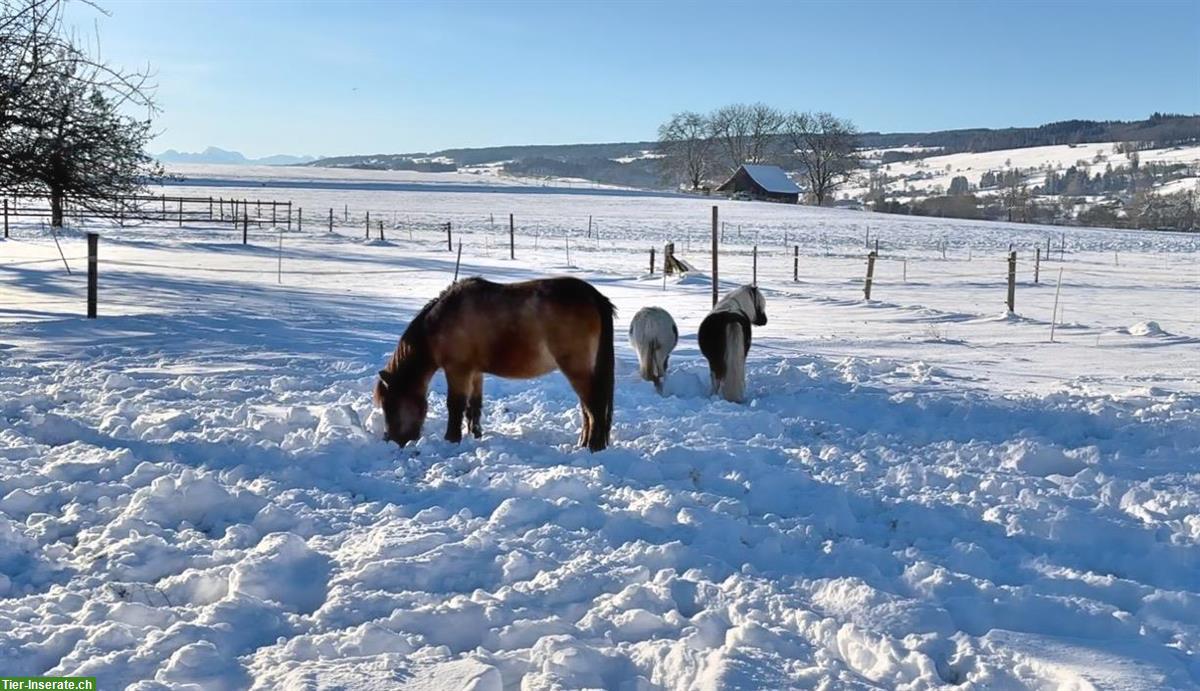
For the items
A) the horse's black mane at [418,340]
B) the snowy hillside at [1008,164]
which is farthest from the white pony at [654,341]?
the snowy hillside at [1008,164]

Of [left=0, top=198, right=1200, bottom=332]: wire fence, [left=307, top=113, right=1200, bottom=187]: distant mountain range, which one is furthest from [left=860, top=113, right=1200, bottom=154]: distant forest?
[left=0, top=198, right=1200, bottom=332]: wire fence

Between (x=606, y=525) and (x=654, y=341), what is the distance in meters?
4.15

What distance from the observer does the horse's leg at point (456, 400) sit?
6336 millimetres

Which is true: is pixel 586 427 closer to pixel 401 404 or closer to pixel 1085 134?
pixel 401 404

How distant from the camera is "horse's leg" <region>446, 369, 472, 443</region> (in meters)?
6.34

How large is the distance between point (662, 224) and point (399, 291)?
3843cm

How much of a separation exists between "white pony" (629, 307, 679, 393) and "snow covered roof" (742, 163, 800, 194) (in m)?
77.9

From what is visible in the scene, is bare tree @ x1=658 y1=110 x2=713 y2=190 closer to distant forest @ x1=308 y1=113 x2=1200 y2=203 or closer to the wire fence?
distant forest @ x1=308 y1=113 x2=1200 y2=203

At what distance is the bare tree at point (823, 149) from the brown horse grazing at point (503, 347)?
88.2 m

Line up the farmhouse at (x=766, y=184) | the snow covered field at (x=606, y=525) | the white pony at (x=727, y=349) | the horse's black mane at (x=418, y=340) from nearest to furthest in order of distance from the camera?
the snow covered field at (x=606, y=525) → the horse's black mane at (x=418, y=340) → the white pony at (x=727, y=349) → the farmhouse at (x=766, y=184)

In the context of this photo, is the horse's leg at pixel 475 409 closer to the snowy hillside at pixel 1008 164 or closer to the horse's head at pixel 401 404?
the horse's head at pixel 401 404

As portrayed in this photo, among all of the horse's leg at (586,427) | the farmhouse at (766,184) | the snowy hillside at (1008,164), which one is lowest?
the horse's leg at (586,427)

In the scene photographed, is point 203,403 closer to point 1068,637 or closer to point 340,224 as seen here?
point 1068,637

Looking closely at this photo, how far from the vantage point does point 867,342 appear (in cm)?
1275
